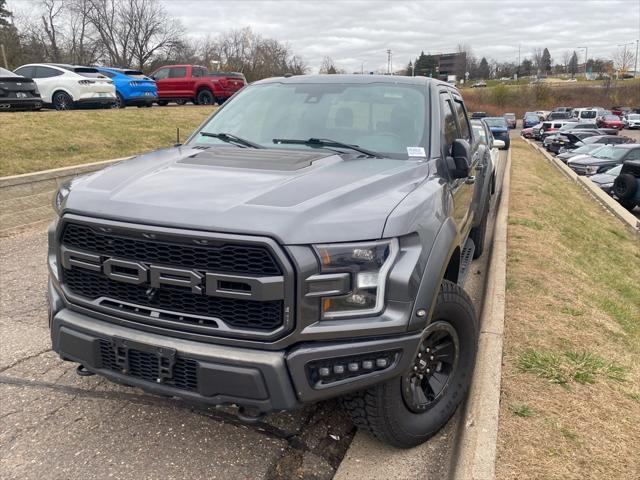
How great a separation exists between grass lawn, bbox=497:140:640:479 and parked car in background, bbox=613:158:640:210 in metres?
6.56

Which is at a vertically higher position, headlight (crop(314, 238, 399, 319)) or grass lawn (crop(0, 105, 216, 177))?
grass lawn (crop(0, 105, 216, 177))

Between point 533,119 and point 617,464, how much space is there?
49.6 m

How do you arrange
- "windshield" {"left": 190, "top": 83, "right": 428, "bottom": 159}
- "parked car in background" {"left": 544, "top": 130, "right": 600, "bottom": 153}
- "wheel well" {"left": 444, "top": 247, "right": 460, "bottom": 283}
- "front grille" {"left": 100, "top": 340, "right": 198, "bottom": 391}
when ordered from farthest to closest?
"parked car in background" {"left": 544, "top": 130, "right": 600, "bottom": 153} → "windshield" {"left": 190, "top": 83, "right": 428, "bottom": 159} → "wheel well" {"left": 444, "top": 247, "right": 460, "bottom": 283} → "front grille" {"left": 100, "top": 340, "right": 198, "bottom": 391}

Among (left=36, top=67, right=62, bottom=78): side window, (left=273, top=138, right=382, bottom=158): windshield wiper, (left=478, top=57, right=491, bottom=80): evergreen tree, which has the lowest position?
(left=273, top=138, right=382, bottom=158): windshield wiper

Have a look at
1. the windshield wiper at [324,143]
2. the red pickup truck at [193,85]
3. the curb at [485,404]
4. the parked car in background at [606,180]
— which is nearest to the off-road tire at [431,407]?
the curb at [485,404]

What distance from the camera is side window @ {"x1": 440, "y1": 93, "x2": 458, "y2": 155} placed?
3640mm

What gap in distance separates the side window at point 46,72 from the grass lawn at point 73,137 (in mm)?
2116

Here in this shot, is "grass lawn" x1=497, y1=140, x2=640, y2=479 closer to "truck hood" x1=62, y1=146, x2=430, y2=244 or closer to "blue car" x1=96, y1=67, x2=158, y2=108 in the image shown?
"truck hood" x1=62, y1=146, x2=430, y2=244

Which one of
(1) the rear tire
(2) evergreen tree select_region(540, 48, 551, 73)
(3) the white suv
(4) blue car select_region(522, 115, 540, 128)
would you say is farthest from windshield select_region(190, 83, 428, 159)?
(2) evergreen tree select_region(540, 48, 551, 73)

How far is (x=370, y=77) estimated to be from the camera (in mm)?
4047

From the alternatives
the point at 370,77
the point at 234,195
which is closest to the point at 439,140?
the point at 370,77

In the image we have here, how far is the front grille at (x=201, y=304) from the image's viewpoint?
7.27 feet

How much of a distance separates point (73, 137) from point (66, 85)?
4.89 meters

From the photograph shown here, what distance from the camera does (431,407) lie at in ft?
9.39
